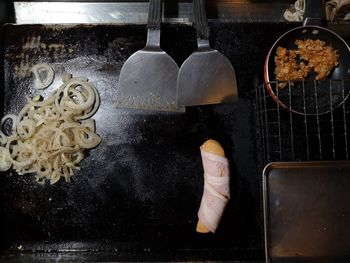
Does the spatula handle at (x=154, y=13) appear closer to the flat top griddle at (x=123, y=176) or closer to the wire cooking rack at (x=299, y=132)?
the flat top griddle at (x=123, y=176)

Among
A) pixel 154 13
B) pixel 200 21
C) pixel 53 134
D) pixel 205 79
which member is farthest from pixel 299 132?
pixel 53 134

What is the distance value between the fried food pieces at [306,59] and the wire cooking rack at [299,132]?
0.29ft

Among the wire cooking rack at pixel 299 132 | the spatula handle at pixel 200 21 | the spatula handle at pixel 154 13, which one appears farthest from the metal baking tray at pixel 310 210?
the spatula handle at pixel 154 13

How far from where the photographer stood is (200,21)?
2639mm

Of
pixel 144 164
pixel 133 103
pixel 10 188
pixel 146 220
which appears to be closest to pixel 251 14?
pixel 133 103

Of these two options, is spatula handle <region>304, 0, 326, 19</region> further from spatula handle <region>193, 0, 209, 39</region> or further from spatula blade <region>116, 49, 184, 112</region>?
spatula blade <region>116, 49, 184, 112</region>

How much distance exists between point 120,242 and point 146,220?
0.26 meters

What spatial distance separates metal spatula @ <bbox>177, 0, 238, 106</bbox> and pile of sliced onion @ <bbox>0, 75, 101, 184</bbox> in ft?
2.45

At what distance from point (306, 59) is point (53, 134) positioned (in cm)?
208

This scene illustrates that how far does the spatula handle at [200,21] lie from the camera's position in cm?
264

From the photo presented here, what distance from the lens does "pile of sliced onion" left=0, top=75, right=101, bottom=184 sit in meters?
2.64

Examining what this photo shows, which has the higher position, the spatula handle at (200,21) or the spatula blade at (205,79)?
the spatula handle at (200,21)

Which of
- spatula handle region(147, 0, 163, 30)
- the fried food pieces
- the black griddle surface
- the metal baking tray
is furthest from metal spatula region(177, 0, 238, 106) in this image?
the metal baking tray

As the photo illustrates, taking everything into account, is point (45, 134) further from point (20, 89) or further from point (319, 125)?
point (319, 125)
